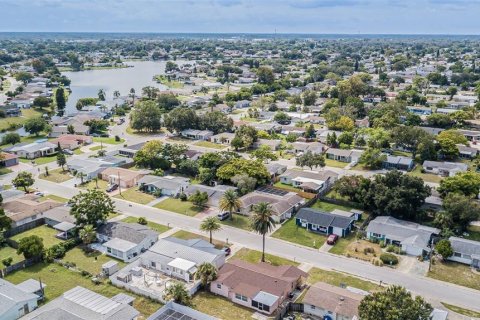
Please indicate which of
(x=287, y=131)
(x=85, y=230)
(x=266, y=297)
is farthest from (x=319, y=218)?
(x=287, y=131)

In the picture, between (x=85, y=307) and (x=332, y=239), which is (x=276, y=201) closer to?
(x=332, y=239)

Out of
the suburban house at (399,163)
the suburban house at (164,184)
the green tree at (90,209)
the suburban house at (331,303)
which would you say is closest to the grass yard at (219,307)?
the suburban house at (331,303)

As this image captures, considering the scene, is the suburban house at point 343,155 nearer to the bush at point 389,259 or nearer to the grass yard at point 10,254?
the bush at point 389,259

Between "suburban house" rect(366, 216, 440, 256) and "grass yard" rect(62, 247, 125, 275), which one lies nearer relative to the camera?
"grass yard" rect(62, 247, 125, 275)

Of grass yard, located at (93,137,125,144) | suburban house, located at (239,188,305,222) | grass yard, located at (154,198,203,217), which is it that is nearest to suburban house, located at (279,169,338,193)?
suburban house, located at (239,188,305,222)

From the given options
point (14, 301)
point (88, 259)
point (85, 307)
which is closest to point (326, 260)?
point (85, 307)

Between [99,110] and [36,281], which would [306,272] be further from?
[99,110]

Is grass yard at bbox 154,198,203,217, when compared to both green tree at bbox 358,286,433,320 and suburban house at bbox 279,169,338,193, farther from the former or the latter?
green tree at bbox 358,286,433,320
